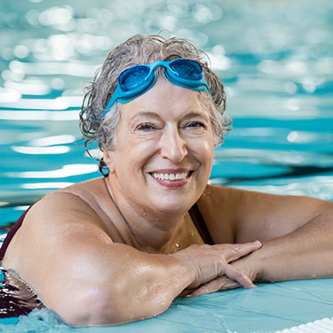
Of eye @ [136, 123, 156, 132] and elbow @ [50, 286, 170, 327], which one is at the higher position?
eye @ [136, 123, 156, 132]

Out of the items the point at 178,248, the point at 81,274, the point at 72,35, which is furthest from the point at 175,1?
the point at 81,274

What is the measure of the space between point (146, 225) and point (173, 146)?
0.51 meters

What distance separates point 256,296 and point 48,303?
96 cm

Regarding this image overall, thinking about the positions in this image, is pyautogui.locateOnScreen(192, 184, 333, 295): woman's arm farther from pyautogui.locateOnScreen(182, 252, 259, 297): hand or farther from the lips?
the lips

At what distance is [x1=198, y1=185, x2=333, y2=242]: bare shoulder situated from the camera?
3580 millimetres

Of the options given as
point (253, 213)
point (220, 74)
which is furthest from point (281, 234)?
point (220, 74)

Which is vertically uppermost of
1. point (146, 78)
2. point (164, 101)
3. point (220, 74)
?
point (220, 74)

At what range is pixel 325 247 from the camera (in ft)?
10.6

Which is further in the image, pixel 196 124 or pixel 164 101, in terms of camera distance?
pixel 196 124

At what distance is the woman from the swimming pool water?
1.00m

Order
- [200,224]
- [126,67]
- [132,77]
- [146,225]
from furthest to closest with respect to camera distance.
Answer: [200,224]
[146,225]
[126,67]
[132,77]

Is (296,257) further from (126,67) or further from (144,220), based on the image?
(126,67)

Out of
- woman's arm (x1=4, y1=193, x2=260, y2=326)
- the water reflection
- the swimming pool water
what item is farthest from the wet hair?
the swimming pool water

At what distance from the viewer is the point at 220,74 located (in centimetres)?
1000
